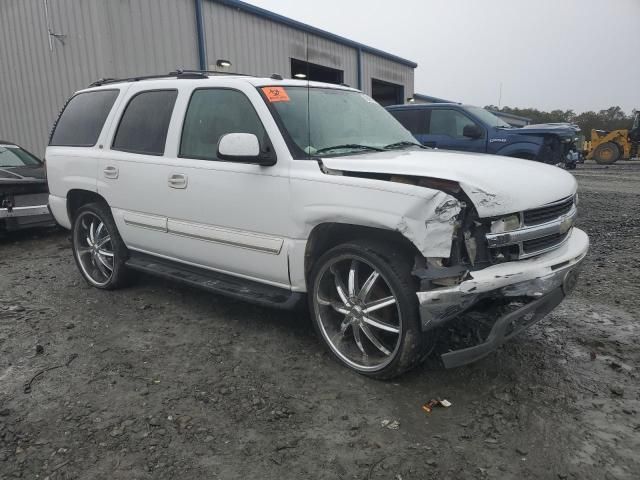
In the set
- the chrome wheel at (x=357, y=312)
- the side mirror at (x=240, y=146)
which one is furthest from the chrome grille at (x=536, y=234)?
the side mirror at (x=240, y=146)

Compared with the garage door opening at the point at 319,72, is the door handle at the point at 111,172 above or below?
below

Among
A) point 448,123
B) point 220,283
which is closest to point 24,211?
point 220,283

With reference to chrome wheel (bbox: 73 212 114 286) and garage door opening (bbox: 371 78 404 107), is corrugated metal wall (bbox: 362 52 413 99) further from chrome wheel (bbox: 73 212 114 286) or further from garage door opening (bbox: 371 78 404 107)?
chrome wheel (bbox: 73 212 114 286)

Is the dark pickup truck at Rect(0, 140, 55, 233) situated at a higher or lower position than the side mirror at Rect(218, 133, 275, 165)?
lower

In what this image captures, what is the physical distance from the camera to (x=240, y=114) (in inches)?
140

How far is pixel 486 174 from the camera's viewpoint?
8.99 ft

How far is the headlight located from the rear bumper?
0.19m

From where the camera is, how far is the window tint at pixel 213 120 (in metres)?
3.51

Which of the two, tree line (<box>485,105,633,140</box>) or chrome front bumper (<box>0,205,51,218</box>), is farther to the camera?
tree line (<box>485,105,633,140</box>)

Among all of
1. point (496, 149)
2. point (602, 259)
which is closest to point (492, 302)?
point (602, 259)

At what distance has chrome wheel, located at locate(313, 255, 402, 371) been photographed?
2.92 m

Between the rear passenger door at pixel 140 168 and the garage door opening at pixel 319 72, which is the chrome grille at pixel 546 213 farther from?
the garage door opening at pixel 319 72

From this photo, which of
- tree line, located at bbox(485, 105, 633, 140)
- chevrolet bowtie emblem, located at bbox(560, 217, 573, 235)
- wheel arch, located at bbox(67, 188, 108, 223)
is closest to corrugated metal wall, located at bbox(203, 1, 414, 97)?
wheel arch, located at bbox(67, 188, 108, 223)

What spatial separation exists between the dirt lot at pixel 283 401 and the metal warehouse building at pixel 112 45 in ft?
18.7
